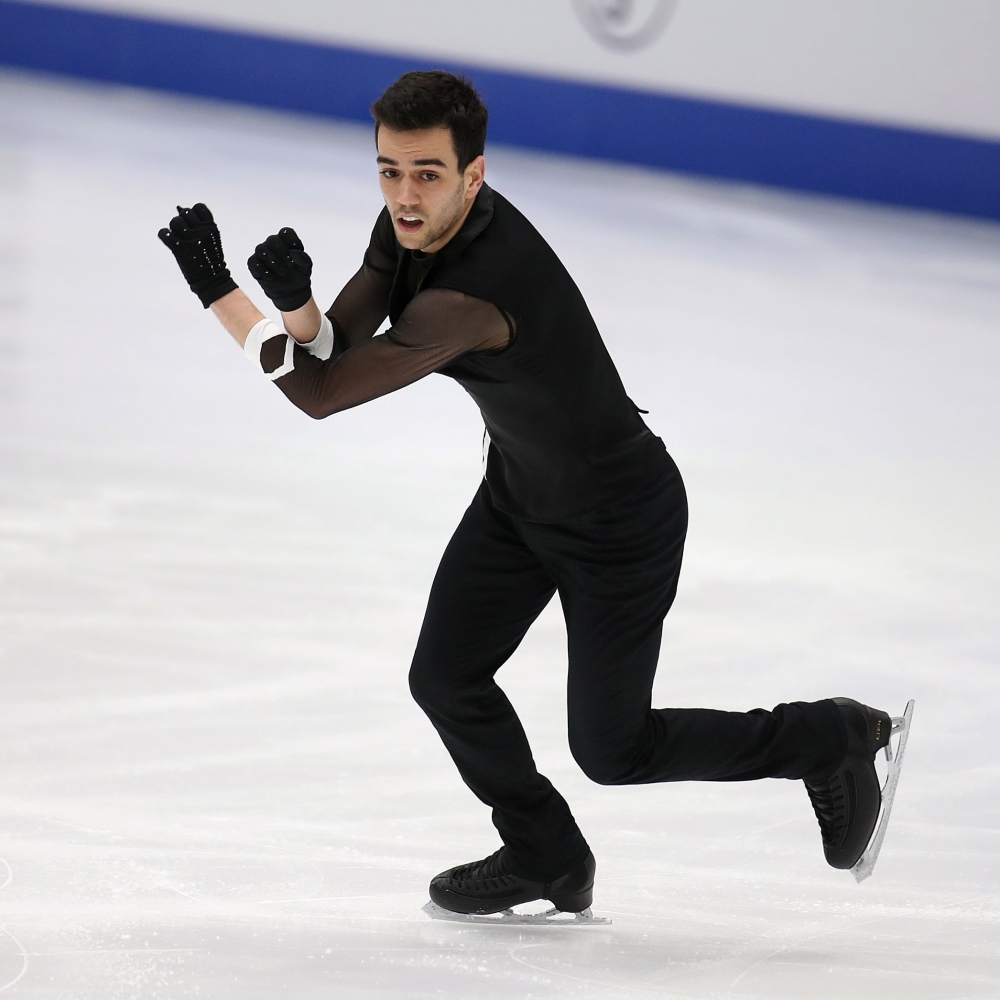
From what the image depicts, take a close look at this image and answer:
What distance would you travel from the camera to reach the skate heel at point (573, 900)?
2.51 metres

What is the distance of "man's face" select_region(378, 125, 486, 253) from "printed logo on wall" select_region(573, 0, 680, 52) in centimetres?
854

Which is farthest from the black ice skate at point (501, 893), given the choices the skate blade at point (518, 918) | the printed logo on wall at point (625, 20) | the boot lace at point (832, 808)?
the printed logo on wall at point (625, 20)

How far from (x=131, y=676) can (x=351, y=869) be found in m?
0.91

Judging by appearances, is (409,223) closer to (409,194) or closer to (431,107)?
→ (409,194)

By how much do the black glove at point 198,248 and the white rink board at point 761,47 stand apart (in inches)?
324

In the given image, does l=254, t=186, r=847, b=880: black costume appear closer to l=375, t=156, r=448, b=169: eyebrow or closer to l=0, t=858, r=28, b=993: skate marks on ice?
l=375, t=156, r=448, b=169: eyebrow

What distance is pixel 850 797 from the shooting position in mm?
2607

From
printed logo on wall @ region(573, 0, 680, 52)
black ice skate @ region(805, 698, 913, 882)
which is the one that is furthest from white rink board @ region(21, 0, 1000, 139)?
black ice skate @ region(805, 698, 913, 882)

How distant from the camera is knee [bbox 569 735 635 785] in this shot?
2.39 meters

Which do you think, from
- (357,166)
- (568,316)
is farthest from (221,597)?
(357,166)

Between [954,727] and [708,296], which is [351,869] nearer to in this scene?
[954,727]

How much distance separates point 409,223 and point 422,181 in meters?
0.06

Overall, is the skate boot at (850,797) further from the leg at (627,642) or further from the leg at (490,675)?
the leg at (490,675)

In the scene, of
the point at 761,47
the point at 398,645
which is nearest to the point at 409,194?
the point at 398,645
